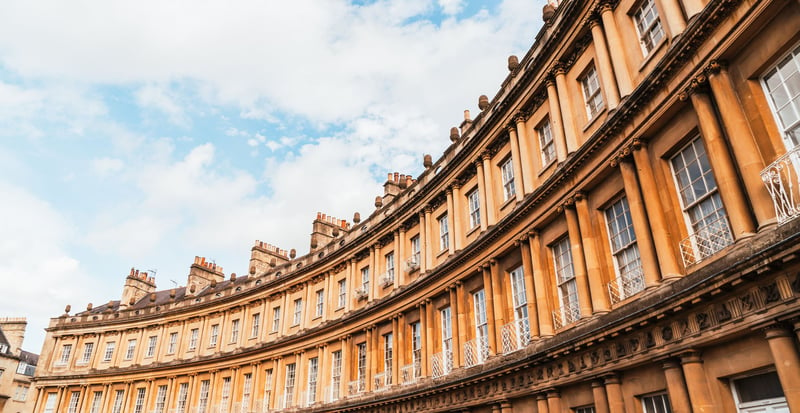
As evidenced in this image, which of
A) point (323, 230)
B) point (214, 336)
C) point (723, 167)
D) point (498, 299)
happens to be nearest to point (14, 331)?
point (214, 336)

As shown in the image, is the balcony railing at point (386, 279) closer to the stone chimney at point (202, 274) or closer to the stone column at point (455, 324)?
the stone column at point (455, 324)

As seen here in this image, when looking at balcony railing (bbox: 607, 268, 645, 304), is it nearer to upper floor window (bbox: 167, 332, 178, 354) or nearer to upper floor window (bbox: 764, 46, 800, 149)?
upper floor window (bbox: 764, 46, 800, 149)

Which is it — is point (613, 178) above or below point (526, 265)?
above

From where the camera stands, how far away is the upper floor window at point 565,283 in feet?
42.1

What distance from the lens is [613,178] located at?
39.0ft

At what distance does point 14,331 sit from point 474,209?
167 ft

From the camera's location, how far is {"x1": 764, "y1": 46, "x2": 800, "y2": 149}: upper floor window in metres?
8.16

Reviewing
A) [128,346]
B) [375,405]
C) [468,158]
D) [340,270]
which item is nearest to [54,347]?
[128,346]

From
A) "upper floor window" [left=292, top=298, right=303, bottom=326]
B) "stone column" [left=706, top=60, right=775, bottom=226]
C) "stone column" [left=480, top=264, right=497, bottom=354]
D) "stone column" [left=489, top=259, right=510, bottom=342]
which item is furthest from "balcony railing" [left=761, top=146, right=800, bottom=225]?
"upper floor window" [left=292, top=298, right=303, bottom=326]

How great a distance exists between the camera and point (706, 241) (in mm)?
9523

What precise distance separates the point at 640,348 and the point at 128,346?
37.1 m

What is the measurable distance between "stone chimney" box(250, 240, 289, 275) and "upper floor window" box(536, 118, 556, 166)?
2535 cm

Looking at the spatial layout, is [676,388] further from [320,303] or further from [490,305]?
[320,303]

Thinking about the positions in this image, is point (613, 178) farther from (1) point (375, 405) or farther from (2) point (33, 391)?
(2) point (33, 391)
